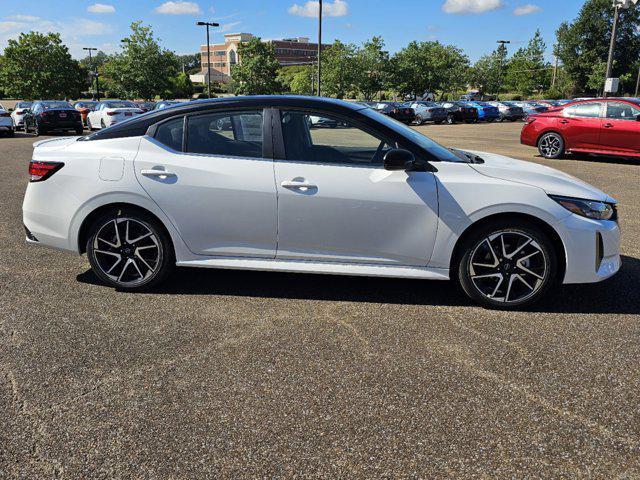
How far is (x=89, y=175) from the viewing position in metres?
4.43

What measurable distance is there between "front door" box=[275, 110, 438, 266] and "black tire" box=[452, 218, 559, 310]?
12.2 inches

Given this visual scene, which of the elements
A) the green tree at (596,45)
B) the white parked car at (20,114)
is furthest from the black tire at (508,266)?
the green tree at (596,45)

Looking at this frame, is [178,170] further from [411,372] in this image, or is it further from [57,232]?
[411,372]

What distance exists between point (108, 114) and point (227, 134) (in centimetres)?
2225

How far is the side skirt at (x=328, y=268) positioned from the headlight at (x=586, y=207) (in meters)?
0.98

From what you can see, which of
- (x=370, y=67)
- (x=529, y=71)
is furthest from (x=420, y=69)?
(x=529, y=71)

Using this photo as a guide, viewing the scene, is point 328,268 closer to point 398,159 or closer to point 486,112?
point 398,159

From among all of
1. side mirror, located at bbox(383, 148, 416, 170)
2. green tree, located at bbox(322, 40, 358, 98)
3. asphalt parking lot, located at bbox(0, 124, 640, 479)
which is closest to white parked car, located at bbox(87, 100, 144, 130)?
asphalt parking lot, located at bbox(0, 124, 640, 479)

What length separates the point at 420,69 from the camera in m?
59.5

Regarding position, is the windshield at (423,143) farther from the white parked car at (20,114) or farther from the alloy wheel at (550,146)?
the white parked car at (20,114)

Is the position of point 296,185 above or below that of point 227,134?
below

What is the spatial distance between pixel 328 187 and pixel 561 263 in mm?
1827

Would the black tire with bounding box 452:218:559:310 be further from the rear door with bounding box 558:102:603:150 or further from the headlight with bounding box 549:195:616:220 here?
the rear door with bounding box 558:102:603:150

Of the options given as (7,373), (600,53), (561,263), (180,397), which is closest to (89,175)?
(7,373)
